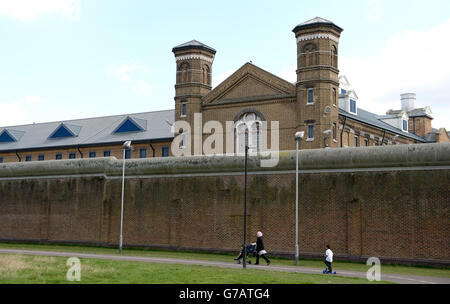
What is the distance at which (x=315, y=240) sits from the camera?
31.7 meters

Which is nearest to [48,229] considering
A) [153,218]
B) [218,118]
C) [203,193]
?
[153,218]

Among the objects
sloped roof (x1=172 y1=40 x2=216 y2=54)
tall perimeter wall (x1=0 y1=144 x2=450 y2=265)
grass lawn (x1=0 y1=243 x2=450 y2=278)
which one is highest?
sloped roof (x1=172 y1=40 x2=216 y2=54)

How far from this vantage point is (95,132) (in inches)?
2761

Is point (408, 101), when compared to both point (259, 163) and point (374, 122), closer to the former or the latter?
point (374, 122)

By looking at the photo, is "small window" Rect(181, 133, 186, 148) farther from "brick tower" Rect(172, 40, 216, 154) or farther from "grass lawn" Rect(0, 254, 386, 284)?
"grass lawn" Rect(0, 254, 386, 284)

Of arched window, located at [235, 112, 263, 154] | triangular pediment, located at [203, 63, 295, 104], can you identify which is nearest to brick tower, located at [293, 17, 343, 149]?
triangular pediment, located at [203, 63, 295, 104]

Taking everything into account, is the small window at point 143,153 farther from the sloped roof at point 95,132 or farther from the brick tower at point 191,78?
the brick tower at point 191,78

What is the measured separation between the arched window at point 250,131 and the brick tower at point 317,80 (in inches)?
157

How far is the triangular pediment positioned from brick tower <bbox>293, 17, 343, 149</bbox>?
1696 mm

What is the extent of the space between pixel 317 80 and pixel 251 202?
58.1 feet

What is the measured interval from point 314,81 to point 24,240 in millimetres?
25666

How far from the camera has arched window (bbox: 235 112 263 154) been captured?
51094mm
